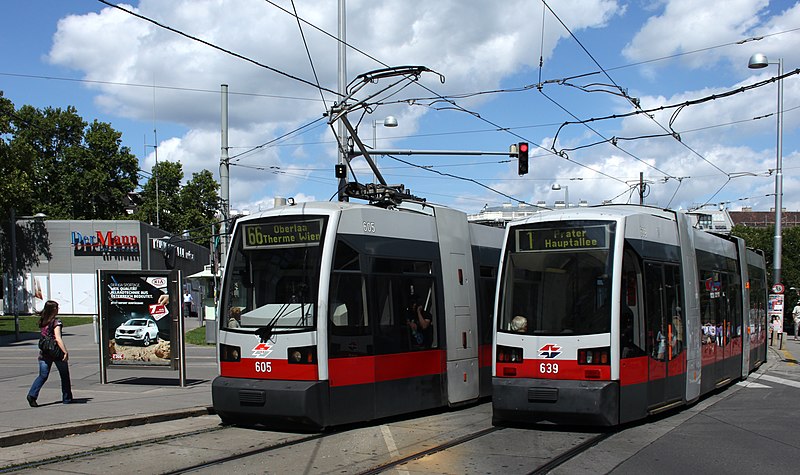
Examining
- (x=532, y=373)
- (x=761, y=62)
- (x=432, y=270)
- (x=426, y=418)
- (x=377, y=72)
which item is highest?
(x=761, y=62)

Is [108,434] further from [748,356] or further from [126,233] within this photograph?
[126,233]

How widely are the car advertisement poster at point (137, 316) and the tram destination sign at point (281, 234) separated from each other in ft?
15.5

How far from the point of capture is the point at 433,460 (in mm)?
8461

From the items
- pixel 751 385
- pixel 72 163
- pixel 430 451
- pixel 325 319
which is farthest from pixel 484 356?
pixel 72 163

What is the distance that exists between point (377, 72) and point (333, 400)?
21.7ft

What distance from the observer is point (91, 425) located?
10.2 m

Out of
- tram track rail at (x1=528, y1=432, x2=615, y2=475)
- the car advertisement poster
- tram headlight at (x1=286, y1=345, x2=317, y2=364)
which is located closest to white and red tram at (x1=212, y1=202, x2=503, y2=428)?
tram headlight at (x1=286, y1=345, x2=317, y2=364)

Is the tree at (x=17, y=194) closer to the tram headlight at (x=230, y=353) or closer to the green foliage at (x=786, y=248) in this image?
the tram headlight at (x=230, y=353)

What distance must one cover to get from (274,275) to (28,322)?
33.0 m

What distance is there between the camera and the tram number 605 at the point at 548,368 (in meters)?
10.4

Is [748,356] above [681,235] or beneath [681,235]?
beneath

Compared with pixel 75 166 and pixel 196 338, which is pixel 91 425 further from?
pixel 75 166

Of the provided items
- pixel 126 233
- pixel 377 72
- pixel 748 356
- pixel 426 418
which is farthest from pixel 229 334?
pixel 126 233

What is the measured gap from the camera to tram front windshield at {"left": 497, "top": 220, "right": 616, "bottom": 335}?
10391 millimetres
